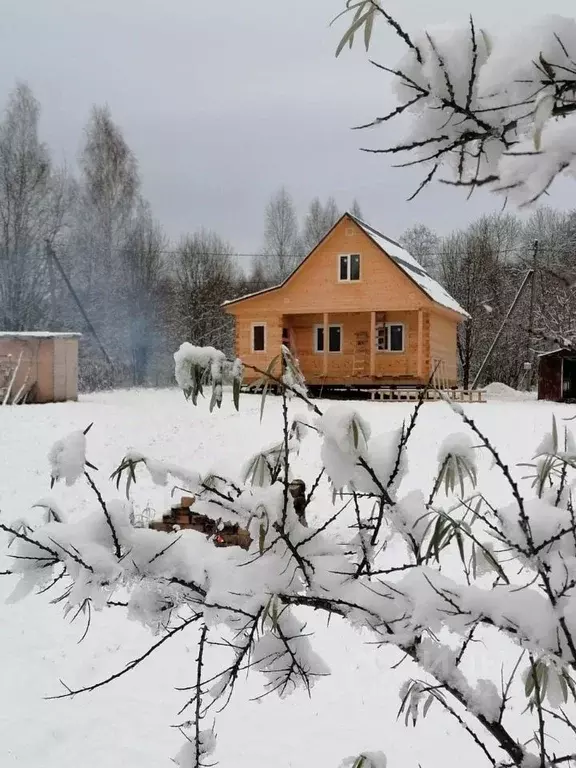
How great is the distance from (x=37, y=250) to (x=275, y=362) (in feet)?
71.2

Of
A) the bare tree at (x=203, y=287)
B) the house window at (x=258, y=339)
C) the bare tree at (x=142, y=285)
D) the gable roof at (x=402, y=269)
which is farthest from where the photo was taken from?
the bare tree at (x=203, y=287)

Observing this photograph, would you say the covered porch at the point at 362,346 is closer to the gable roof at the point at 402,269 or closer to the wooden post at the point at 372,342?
the wooden post at the point at 372,342

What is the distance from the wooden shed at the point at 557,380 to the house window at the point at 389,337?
3.84 meters

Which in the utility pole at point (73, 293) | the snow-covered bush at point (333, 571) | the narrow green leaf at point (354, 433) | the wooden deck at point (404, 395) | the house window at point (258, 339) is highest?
the utility pole at point (73, 293)

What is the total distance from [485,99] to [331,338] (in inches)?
681

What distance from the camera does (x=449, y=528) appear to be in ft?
3.41

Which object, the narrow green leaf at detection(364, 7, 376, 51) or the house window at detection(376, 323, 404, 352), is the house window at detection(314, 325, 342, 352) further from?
the narrow green leaf at detection(364, 7, 376, 51)

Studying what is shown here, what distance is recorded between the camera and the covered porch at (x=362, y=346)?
16.6 metres

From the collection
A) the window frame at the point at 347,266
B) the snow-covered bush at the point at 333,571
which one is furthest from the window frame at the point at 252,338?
the snow-covered bush at the point at 333,571

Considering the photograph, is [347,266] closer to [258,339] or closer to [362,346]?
[362,346]

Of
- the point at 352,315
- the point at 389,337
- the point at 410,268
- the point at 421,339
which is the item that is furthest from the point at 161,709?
the point at 410,268

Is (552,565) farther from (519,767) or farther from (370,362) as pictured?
(370,362)

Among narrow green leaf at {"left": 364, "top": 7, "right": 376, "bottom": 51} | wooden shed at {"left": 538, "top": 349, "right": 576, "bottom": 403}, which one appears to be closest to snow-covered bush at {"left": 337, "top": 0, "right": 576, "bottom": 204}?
narrow green leaf at {"left": 364, "top": 7, "right": 376, "bottom": 51}

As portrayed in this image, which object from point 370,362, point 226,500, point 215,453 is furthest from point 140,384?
point 226,500
